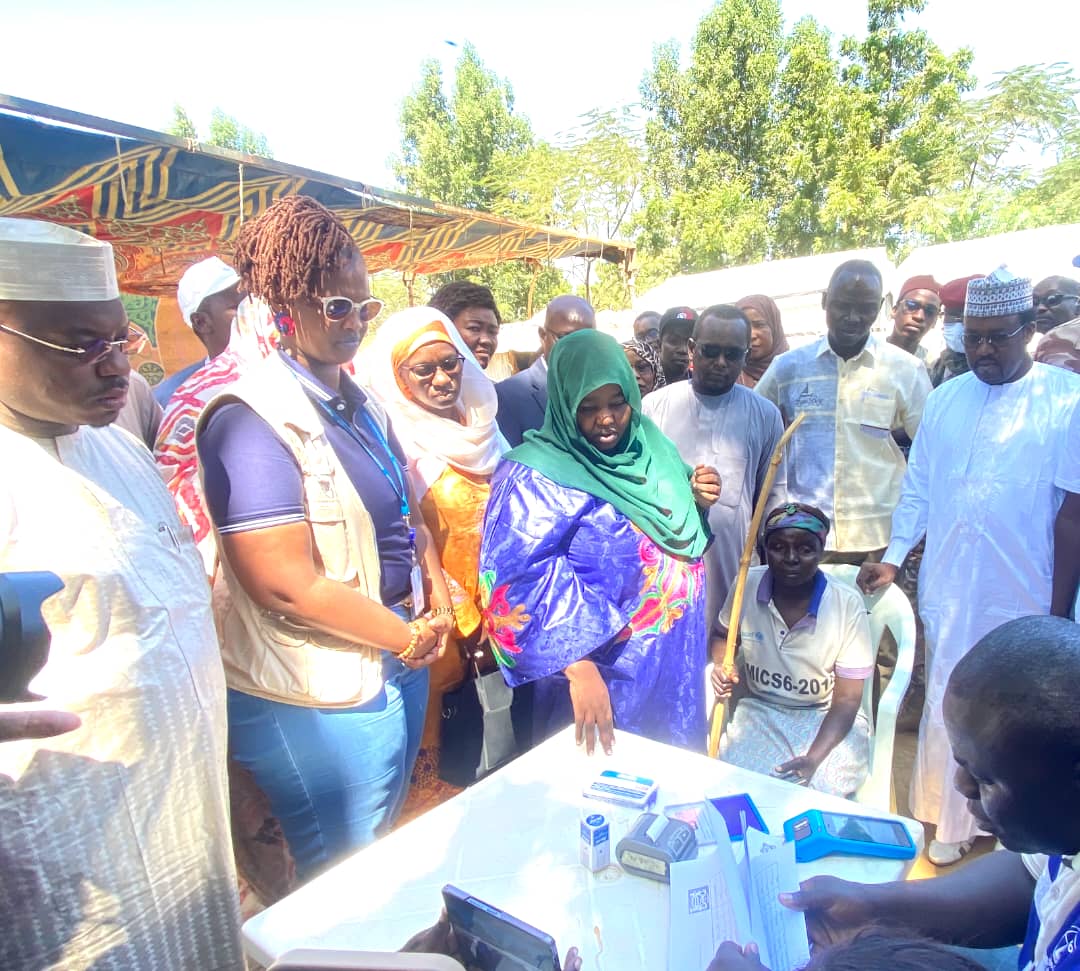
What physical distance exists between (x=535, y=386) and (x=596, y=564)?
1.73m

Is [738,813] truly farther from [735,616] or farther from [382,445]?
[382,445]

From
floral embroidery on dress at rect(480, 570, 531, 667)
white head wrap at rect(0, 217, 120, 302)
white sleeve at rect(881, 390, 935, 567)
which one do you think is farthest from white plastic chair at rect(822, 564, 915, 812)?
white head wrap at rect(0, 217, 120, 302)

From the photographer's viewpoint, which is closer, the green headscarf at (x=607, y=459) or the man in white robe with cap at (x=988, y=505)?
the green headscarf at (x=607, y=459)

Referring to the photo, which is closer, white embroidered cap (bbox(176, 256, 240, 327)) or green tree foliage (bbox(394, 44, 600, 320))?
white embroidered cap (bbox(176, 256, 240, 327))

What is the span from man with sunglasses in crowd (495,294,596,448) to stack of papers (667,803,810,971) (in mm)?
2264

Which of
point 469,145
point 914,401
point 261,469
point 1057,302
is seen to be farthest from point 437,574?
point 469,145

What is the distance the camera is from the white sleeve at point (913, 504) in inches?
113

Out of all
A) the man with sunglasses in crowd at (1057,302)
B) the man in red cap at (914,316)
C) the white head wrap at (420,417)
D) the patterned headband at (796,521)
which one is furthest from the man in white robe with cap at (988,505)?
the man in red cap at (914,316)

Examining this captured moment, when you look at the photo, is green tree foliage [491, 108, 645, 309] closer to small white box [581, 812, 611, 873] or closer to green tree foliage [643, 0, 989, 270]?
green tree foliage [643, 0, 989, 270]

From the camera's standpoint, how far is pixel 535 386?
3.69 m

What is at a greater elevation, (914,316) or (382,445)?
(914,316)

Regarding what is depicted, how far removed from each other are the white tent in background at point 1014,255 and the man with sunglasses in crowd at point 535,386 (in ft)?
20.7

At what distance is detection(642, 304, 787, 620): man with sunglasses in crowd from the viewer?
3.13m

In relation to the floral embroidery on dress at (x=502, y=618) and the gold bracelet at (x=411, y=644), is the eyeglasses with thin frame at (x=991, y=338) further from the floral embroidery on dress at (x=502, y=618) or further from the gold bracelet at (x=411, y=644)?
the gold bracelet at (x=411, y=644)
